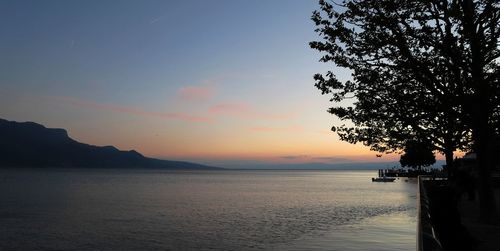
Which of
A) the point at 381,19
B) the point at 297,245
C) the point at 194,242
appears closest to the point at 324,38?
the point at 381,19

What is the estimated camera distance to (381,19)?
16625 millimetres

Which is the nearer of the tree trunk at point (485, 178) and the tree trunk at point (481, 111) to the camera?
the tree trunk at point (481, 111)

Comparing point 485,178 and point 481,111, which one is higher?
point 481,111

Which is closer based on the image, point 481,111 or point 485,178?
point 481,111

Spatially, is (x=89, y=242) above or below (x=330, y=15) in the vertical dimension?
below

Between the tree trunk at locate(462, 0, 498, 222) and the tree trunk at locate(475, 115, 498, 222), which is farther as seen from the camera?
the tree trunk at locate(475, 115, 498, 222)

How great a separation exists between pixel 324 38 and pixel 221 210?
36934mm

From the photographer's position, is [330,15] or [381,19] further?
[330,15]

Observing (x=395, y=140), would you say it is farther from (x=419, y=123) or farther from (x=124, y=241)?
(x=124, y=241)

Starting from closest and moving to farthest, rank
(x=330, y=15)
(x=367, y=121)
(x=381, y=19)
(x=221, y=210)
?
(x=381, y=19) → (x=330, y=15) → (x=367, y=121) → (x=221, y=210)

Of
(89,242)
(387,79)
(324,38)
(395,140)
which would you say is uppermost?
(324,38)

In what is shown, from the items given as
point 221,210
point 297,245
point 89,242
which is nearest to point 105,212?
point 221,210

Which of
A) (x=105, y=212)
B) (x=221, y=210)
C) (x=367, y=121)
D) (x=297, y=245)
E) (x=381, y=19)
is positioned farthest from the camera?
(x=221, y=210)

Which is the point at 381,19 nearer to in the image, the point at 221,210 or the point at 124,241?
the point at 124,241
